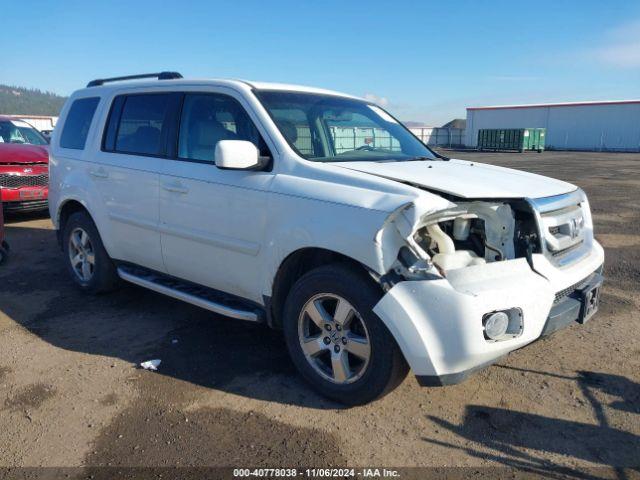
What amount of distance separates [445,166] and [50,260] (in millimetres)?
5295

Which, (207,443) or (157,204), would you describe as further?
(157,204)

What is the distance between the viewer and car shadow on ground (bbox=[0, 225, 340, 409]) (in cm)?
362

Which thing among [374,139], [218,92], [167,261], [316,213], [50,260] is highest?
[218,92]

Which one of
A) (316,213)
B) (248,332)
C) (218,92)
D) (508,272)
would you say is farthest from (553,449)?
(218,92)

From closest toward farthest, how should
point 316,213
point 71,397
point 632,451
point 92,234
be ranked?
1. point 632,451
2. point 316,213
3. point 71,397
4. point 92,234

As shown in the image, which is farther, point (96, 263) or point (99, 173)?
point (96, 263)

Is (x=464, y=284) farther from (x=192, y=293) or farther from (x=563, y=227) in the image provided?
(x=192, y=293)

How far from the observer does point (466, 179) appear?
3391mm

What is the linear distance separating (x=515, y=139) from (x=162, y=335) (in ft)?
141

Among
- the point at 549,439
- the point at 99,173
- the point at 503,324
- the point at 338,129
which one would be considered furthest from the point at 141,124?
the point at 549,439

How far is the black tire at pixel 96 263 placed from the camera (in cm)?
504

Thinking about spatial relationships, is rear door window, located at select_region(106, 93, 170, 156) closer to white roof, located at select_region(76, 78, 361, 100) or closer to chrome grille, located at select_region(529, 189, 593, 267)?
white roof, located at select_region(76, 78, 361, 100)

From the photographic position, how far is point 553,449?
2861mm

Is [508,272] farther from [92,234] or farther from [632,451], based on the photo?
[92,234]
